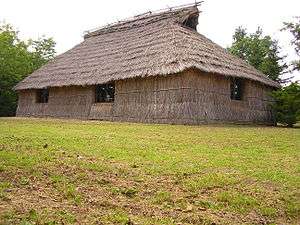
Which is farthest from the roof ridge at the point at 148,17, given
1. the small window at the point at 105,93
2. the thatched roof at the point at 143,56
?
the small window at the point at 105,93

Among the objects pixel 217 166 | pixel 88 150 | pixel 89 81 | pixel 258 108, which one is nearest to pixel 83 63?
pixel 89 81

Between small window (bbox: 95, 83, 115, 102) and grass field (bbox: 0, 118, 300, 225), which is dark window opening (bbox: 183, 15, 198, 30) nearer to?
small window (bbox: 95, 83, 115, 102)

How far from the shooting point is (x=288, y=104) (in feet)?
76.1

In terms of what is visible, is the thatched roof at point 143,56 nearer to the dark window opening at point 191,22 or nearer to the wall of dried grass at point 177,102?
the dark window opening at point 191,22

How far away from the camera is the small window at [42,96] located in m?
30.7

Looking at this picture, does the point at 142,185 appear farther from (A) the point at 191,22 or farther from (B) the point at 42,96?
(B) the point at 42,96

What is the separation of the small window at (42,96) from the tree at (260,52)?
16.8 metres

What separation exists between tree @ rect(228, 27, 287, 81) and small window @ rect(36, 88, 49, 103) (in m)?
16.8

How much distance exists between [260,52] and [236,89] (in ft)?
41.9

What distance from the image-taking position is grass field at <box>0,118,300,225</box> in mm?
5165

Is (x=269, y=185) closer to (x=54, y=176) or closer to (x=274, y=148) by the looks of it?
(x=54, y=176)

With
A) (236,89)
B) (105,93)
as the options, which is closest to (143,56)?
(105,93)

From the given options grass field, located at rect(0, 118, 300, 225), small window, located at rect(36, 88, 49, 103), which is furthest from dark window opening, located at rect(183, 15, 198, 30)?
grass field, located at rect(0, 118, 300, 225)

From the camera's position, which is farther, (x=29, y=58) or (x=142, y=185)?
(x=29, y=58)
